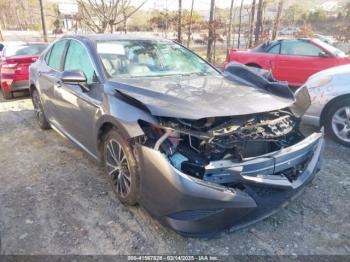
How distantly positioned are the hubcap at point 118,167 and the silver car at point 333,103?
3.07 m

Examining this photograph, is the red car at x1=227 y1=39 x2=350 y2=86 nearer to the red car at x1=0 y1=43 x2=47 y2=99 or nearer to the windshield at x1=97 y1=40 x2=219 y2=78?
the windshield at x1=97 y1=40 x2=219 y2=78

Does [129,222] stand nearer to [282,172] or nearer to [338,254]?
[282,172]

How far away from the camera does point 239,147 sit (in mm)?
2434

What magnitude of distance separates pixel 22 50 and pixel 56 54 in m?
4.61

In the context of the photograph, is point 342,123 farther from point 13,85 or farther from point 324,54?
point 13,85

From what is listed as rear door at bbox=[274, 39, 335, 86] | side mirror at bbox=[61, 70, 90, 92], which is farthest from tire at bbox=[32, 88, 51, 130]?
rear door at bbox=[274, 39, 335, 86]

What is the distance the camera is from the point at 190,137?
7.93ft

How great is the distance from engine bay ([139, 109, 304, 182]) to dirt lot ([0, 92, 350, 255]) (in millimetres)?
689

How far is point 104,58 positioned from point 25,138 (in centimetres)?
247

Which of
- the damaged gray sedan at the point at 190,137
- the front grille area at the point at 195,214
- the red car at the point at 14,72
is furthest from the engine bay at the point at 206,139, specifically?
the red car at the point at 14,72

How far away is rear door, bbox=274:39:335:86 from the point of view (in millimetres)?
7090

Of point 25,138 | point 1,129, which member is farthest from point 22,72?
point 25,138

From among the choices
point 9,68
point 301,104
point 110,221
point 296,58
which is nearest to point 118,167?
point 110,221

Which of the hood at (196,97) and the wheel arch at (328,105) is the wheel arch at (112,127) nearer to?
the hood at (196,97)
